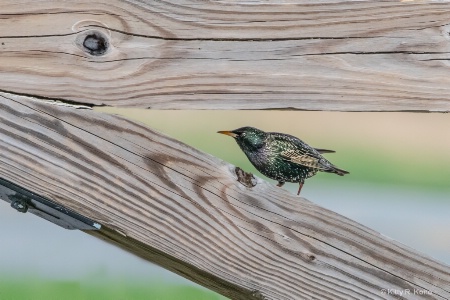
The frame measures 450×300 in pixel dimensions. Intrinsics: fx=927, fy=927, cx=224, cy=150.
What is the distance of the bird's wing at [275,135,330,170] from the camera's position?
1894mm

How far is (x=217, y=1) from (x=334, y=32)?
0.69ft

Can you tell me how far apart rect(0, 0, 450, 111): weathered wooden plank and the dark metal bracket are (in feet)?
0.57

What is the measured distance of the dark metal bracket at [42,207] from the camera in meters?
1.62

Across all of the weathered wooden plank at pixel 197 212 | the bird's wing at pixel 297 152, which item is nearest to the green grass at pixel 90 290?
the bird's wing at pixel 297 152

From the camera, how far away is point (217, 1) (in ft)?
5.26

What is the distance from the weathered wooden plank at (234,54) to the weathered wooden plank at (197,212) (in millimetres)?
62

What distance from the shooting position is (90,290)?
9.93ft

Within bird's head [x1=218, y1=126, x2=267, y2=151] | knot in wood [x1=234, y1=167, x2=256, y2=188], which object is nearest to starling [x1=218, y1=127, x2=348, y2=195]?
bird's head [x1=218, y1=126, x2=267, y2=151]

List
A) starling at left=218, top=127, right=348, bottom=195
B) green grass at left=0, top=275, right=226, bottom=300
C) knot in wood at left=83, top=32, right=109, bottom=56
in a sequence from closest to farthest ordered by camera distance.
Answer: knot in wood at left=83, top=32, right=109, bottom=56, starling at left=218, top=127, right=348, bottom=195, green grass at left=0, top=275, right=226, bottom=300

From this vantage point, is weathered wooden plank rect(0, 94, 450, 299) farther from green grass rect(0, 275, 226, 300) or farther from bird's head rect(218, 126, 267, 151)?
green grass rect(0, 275, 226, 300)

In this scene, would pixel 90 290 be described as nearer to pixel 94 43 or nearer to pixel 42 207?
pixel 42 207

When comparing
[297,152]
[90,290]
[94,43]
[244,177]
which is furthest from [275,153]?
[90,290]

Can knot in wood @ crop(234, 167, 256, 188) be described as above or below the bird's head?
below

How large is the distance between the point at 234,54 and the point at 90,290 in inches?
63.5
